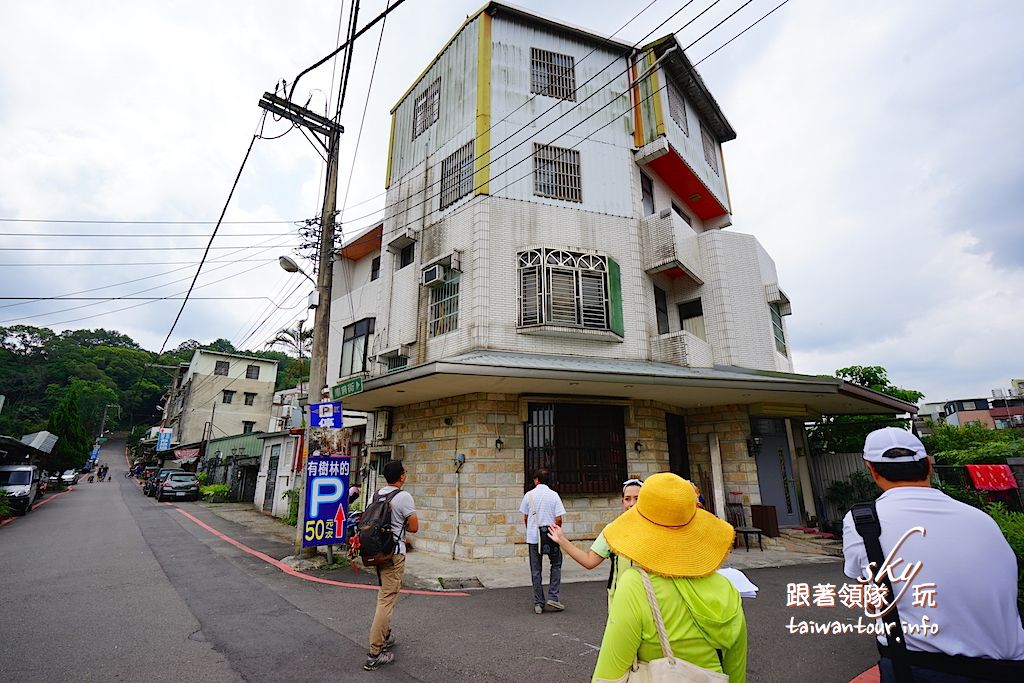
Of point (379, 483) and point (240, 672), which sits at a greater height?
point (379, 483)

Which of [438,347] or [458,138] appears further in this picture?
[458,138]

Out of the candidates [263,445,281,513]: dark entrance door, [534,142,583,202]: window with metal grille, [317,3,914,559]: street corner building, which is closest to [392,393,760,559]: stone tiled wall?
[317,3,914,559]: street corner building

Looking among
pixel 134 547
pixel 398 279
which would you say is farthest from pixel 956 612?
pixel 134 547

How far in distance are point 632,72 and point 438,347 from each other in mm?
10372

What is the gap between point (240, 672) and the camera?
14.0 feet

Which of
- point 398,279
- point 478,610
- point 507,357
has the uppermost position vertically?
point 398,279

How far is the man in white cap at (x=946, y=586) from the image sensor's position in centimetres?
170

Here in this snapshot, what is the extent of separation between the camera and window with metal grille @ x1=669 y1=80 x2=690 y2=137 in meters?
14.9

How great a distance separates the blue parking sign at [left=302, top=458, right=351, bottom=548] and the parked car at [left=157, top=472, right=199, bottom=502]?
2006cm

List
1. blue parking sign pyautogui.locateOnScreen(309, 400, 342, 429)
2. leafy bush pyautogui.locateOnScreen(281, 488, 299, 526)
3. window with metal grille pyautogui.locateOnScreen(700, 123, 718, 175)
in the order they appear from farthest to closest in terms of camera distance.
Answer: window with metal grille pyautogui.locateOnScreen(700, 123, 718, 175)
leafy bush pyautogui.locateOnScreen(281, 488, 299, 526)
blue parking sign pyautogui.locateOnScreen(309, 400, 342, 429)

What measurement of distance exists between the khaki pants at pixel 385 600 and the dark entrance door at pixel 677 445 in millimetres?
8952

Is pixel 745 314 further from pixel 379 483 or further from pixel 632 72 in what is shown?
pixel 379 483

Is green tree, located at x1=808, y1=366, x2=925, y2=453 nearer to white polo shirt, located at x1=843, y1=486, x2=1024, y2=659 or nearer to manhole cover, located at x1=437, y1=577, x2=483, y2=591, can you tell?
manhole cover, located at x1=437, y1=577, x2=483, y2=591

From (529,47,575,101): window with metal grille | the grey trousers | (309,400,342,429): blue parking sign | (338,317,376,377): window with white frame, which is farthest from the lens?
(338,317,376,377): window with white frame
